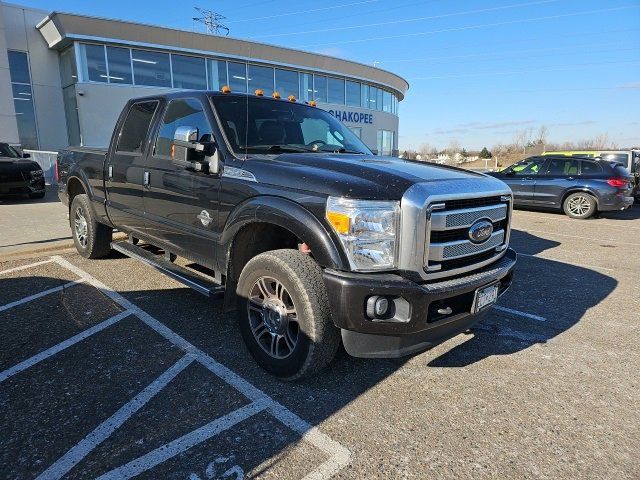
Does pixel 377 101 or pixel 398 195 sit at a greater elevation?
pixel 377 101

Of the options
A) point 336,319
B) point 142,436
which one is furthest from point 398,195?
point 142,436

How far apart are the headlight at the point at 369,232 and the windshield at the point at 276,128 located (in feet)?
4.22

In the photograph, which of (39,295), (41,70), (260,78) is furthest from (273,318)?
(260,78)

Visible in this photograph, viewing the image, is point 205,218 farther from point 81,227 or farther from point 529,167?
point 529,167

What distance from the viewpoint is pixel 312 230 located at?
107 inches

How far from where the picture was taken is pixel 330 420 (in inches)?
105

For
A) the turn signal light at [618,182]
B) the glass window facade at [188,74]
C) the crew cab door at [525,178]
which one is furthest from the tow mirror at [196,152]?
the glass window facade at [188,74]

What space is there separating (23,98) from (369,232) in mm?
23466

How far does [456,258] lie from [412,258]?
43cm

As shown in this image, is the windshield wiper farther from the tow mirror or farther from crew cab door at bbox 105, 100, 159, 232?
crew cab door at bbox 105, 100, 159, 232

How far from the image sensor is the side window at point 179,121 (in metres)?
3.80

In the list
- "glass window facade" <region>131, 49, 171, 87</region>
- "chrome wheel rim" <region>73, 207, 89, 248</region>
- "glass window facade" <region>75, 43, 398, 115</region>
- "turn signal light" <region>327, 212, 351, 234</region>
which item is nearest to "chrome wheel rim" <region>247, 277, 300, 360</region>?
"turn signal light" <region>327, 212, 351, 234</region>

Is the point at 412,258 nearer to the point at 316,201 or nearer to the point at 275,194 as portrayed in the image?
the point at 316,201

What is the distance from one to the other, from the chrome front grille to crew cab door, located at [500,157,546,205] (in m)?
10.3
